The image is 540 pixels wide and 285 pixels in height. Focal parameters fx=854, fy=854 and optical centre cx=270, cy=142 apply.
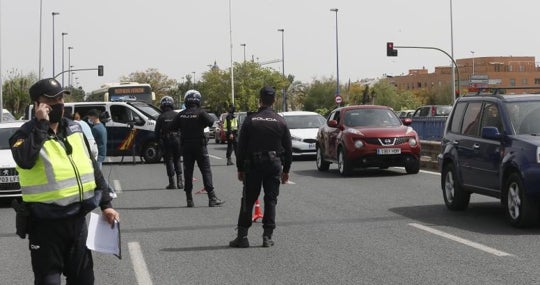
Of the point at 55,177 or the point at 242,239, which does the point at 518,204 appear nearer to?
the point at 242,239

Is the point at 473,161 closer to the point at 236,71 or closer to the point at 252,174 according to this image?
the point at 252,174

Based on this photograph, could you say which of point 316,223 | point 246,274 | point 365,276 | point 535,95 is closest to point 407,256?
point 365,276

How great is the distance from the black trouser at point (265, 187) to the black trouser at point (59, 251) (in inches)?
167

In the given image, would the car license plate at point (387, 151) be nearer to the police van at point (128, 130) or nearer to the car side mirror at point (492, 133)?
the car side mirror at point (492, 133)

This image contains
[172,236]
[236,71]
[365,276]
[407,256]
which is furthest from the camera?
[236,71]

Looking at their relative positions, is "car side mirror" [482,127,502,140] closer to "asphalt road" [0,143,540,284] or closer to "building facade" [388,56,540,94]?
"asphalt road" [0,143,540,284]

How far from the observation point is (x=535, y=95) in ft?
36.6

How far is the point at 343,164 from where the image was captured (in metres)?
19.1

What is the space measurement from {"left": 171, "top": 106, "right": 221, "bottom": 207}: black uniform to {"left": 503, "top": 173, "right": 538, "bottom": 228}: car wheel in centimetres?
479

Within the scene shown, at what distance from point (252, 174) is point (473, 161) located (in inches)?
145

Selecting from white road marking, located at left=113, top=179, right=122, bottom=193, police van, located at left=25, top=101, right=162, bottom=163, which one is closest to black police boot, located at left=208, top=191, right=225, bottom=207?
white road marking, located at left=113, top=179, right=122, bottom=193

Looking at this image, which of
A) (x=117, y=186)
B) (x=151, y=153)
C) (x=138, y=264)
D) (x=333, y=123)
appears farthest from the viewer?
(x=151, y=153)

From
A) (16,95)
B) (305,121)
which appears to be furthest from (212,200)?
(16,95)

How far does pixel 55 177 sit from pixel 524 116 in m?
7.44
